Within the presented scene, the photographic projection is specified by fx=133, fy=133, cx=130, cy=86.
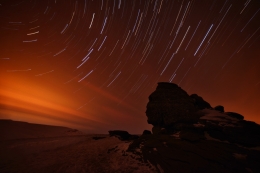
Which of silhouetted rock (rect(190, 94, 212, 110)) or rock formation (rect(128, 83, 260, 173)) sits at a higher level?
silhouetted rock (rect(190, 94, 212, 110))

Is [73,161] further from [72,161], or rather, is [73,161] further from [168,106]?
[168,106]

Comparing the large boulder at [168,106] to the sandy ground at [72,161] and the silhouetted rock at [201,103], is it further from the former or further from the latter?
the sandy ground at [72,161]

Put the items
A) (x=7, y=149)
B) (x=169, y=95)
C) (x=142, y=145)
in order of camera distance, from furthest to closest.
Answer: (x=169, y=95), (x=7, y=149), (x=142, y=145)

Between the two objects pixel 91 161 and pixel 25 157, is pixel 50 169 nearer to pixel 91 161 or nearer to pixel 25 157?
pixel 91 161

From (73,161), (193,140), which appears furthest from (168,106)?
(73,161)

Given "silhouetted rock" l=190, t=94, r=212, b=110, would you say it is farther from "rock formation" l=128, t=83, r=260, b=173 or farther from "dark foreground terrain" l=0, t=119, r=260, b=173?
"dark foreground terrain" l=0, t=119, r=260, b=173

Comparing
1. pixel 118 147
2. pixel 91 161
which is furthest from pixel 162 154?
pixel 91 161

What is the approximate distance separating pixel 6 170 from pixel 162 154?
13098mm

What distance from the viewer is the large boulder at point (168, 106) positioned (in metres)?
16.2

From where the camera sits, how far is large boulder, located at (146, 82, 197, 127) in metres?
16.2

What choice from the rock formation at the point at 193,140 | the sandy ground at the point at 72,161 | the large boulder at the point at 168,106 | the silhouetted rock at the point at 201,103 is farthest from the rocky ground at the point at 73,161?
the silhouetted rock at the point at 201,103

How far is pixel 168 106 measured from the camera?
17.1 metres

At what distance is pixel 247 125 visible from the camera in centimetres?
1358

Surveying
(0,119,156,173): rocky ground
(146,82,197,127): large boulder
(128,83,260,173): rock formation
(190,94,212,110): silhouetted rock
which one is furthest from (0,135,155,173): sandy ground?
(190,94,212,110): silhouetted rock
